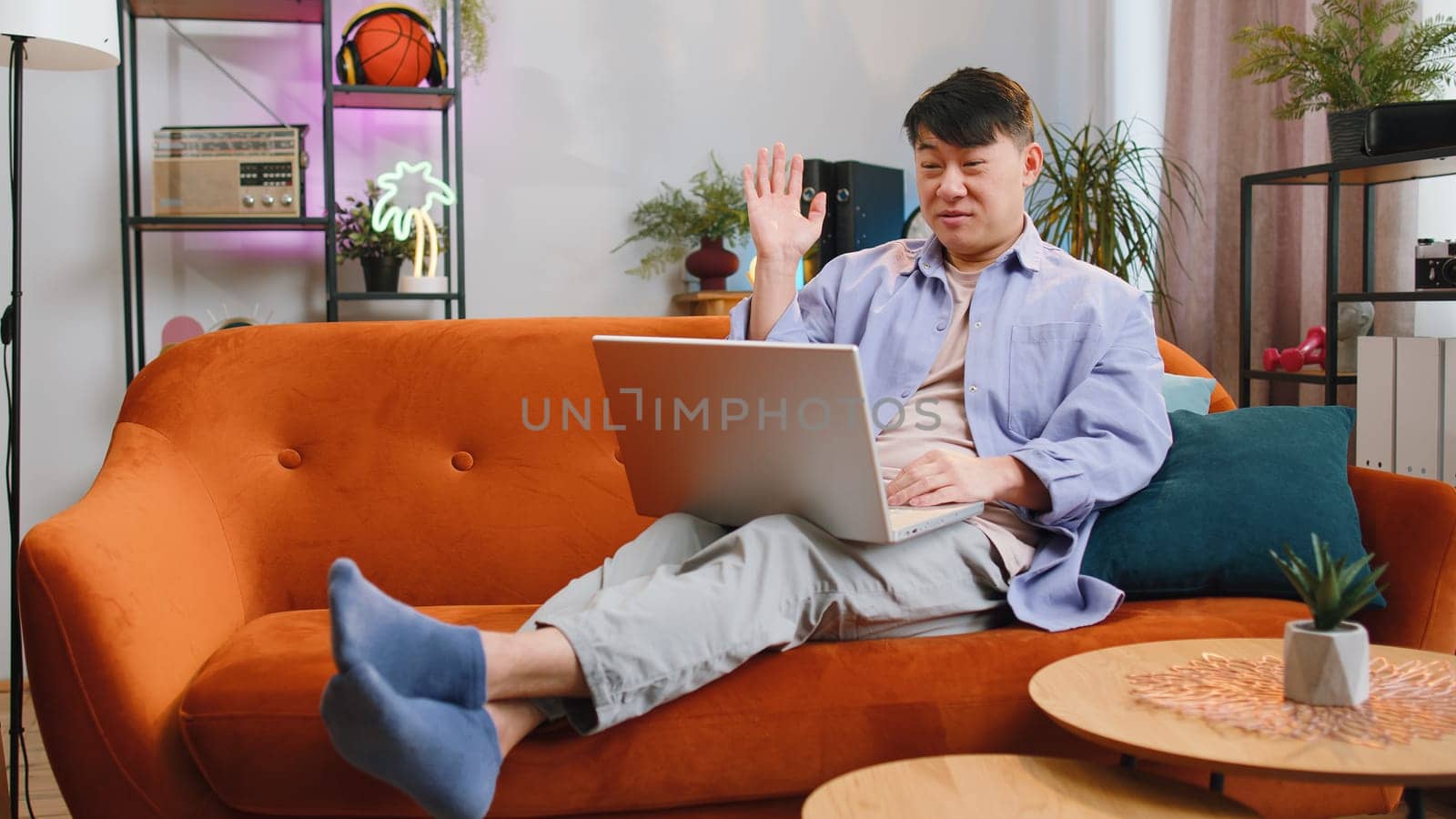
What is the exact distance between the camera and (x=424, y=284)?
310 centimetres

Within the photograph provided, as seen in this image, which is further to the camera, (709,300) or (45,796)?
(709,300)

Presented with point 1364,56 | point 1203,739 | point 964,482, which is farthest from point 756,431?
point 1364,56

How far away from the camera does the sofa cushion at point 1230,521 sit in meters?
1.60

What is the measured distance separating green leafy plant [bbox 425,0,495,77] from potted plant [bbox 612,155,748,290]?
58 cm

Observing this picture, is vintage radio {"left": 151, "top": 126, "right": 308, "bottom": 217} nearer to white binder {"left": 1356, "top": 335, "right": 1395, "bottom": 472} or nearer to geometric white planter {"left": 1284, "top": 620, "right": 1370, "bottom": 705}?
white binder {"left": 1356, "top": 335, "right": 1395, "bottom": 472}

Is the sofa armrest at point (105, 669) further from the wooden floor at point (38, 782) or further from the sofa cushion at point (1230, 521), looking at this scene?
the sofa cushion at point (1230, 521)

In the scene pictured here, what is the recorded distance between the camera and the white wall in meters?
3.09

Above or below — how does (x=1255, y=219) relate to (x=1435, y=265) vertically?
above

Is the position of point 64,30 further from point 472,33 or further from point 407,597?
point 472,33

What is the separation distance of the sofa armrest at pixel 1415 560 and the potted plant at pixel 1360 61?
1.02 metres

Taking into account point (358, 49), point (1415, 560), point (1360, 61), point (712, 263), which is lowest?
point (1415, 560)

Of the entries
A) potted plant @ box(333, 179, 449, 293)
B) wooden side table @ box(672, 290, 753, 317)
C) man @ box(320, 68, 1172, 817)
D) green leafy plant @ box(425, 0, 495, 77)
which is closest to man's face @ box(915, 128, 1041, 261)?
man @ box(320, 68, 1172, 817)

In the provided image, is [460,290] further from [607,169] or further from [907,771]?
[907,771]

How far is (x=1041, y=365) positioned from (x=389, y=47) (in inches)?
77.5
